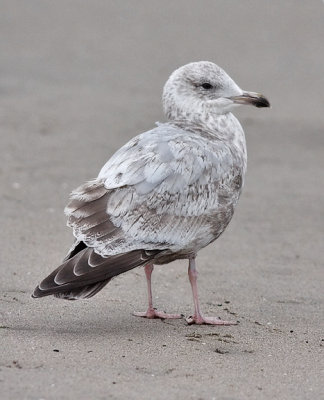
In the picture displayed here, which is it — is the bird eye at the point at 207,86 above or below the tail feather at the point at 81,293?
above

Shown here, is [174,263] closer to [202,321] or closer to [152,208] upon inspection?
[202,321]

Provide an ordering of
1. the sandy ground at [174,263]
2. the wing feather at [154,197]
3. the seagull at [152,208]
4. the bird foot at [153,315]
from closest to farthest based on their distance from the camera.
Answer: the sandy ground at [174,263] → the seagull at [152,208] → the wing feather at [154,197] → the bird foot at [153,315]

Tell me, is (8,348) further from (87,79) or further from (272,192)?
(87,79)

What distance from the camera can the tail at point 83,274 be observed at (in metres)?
5.65

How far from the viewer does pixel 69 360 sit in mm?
5273

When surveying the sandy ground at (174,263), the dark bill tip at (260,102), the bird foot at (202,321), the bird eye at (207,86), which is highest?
the bird eye at (207,86)

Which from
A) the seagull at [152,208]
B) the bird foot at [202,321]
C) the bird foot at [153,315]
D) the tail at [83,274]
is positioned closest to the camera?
the tail at [83,274]

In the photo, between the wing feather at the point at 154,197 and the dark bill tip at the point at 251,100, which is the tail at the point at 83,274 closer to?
the wing feather at the point at 154,197

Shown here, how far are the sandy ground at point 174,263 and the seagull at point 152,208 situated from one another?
0.40 metres

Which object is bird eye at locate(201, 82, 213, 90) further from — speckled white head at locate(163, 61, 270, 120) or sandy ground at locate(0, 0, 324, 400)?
sandy ground at locate(0, 0, 324, 400)

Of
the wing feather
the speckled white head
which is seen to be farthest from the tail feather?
the speckled white head

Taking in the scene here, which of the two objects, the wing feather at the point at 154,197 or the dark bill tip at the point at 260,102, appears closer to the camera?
the wing feather at the point at 154,197

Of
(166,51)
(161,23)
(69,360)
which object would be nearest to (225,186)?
(69,360)

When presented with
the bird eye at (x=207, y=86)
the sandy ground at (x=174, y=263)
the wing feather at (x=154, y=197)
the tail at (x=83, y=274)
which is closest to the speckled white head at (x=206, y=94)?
the bird eye at (x=207, y=86)
